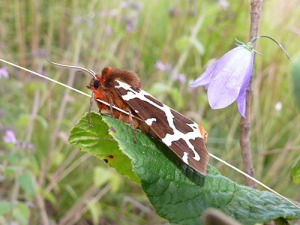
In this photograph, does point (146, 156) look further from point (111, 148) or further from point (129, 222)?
point (129, 222)

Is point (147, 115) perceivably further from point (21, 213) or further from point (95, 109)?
point (95, 109)

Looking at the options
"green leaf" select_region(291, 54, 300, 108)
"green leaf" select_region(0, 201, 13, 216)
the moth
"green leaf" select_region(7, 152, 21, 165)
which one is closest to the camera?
"green leaf" select_region(291, 54, 300, 108)

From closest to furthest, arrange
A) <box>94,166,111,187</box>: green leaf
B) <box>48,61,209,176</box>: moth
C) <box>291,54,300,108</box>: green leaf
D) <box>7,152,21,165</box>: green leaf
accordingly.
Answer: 1. <box>291,54,300,108</box>: green leaf
2. <box>48,61,209,176</box>: moth
3. <box>7,152,21,165</box>: green leaf
4. <box>94,166,111,187</box>: green leaf

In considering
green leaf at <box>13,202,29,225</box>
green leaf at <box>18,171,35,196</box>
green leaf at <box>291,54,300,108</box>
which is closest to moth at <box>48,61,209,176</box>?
green leaf at <box>291,54,300,108</box>

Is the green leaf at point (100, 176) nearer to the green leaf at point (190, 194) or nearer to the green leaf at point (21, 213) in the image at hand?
the green leaf at point (21, 213)

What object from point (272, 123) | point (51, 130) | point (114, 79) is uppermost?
point (114, 79)

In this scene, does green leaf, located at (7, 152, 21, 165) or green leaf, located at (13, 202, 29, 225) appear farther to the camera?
green leaf, located at (7, 152, 21, 165)

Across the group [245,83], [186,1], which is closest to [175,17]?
[186,1]

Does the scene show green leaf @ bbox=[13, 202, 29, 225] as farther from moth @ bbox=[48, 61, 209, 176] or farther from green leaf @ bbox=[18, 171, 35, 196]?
moth @ bbox=[48, 61, 209, 176]
